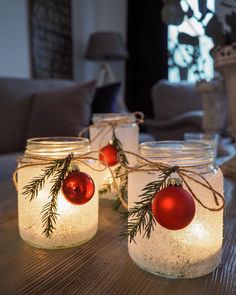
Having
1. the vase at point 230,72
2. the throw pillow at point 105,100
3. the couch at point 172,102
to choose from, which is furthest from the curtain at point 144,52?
the vase at point 230,72

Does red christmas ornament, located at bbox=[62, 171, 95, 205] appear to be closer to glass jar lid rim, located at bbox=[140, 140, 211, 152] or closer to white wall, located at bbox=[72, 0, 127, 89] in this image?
glass jar lid rim, located at bbox=[140, 140, 211, 152]

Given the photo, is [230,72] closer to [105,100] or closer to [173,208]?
[173,208]

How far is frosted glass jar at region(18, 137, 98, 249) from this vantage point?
0.44 meters

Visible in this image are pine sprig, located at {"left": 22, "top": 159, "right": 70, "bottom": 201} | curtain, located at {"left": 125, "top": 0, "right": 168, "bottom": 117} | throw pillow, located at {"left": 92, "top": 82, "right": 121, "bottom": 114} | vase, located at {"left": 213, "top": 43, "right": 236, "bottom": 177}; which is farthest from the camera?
curtain, located at {"left": 125, "top": 0, "right": 168, "bottom": 117}

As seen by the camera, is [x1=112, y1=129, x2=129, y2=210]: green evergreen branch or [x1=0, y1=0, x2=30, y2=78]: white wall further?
[x1=0, y1=0, x2=30, y2=78]: white wall

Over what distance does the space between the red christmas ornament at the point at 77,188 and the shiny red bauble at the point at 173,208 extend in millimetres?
109

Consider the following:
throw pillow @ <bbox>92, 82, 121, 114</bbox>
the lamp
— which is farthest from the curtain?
throw pillow @ <bbox>92, 82, 121, 114</bbox>

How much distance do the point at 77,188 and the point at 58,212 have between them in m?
0.07

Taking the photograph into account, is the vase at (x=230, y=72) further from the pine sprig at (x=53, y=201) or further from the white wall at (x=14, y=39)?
the white wall at (x=14, y=39)

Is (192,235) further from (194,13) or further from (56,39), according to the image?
(56,39)

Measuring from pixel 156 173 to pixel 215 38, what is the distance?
602mm

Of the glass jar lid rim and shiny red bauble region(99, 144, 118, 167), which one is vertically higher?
the glass jar lid rim

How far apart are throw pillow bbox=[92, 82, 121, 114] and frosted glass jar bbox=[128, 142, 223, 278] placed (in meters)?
1.61

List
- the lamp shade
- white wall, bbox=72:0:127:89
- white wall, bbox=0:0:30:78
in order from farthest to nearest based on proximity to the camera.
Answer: white wall, bbox=72:0:127:89
the lamp shade
white wall, bbox=0:0:30:78
